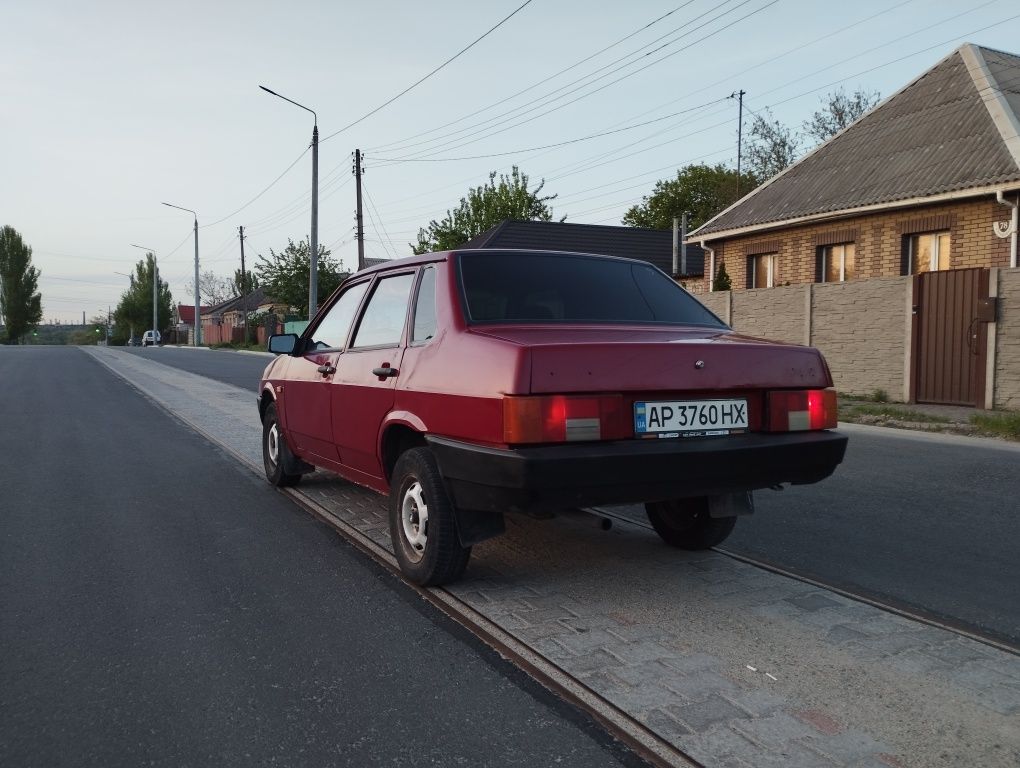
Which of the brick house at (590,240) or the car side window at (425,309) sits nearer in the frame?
the car side window at (425,309)

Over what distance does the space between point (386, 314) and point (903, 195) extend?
50.8ft

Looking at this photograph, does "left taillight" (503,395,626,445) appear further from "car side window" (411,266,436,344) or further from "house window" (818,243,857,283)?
"house window" (818,243,857,283)

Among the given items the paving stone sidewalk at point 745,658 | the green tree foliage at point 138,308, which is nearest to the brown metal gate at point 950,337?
the paving stone sidewalk at point 745,658

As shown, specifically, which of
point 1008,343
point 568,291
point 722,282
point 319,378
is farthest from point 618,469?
point 722,282

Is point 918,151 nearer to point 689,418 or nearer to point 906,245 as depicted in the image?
point 906,245

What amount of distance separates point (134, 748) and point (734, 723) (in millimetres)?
1841

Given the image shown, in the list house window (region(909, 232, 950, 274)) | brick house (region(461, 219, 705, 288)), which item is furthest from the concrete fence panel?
brick house (region(461, 219, 705, 288))

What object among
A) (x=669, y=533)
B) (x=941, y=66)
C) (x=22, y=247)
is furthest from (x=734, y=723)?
(x=22, y=247)

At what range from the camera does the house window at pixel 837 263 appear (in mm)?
19547

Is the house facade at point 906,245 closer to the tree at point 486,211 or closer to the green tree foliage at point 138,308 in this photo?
the tree at point 486,211

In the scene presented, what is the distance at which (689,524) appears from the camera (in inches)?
191

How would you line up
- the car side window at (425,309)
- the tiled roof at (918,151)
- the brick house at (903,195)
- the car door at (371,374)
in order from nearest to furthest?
the car side window at (425,309) → the car door at (371,374) → the brick house at (903,195) → the tiled roof at (918,151)

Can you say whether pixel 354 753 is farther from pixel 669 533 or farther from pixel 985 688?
pixel 669 533

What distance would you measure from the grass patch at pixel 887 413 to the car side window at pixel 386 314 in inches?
346
